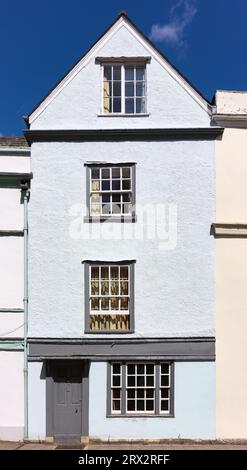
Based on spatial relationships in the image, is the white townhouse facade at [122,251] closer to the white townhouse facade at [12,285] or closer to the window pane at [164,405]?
the window pane at [164,405]

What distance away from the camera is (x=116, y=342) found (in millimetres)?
12500

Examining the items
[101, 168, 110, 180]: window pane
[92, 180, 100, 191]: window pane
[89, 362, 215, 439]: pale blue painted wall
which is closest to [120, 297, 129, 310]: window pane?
[89, 362, 215, 439]: pale blue painted wall

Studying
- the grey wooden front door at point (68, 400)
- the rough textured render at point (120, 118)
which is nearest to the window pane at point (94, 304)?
the grey wooden front door at point (68, 400)

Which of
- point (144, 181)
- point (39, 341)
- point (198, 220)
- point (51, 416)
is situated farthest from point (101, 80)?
point (51, 416)

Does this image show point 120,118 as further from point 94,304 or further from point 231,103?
point 94,304

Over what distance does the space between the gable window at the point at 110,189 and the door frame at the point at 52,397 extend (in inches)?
183

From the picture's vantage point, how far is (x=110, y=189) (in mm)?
13023

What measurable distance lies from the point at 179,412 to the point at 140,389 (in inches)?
52.3

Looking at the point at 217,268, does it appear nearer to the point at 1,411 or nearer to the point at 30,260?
the point at 30,260

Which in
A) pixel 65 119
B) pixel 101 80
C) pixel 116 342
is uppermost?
pixel 101 80

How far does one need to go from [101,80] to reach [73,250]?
542 centimetres

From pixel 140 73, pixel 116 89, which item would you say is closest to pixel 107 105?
pixel 116 89

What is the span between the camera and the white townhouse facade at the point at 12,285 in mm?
12406

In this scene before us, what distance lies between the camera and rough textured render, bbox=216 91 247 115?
13148 millimetres
